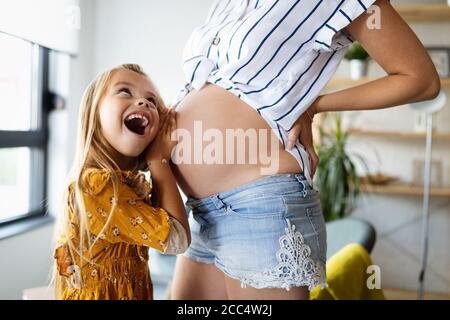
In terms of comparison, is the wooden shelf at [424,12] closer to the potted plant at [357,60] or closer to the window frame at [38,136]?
the potted plant at [357,60]

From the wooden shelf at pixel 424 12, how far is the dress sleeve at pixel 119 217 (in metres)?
2.02

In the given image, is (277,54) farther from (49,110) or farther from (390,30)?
(49,110)

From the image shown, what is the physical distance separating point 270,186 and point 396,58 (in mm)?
269

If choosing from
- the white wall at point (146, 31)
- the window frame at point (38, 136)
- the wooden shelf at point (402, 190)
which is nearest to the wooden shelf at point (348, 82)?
the wooden shelf at point (402, 190)

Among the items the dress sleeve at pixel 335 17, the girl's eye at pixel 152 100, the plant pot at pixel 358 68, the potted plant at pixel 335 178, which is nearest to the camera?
the dress sleeve at pixel 335 17

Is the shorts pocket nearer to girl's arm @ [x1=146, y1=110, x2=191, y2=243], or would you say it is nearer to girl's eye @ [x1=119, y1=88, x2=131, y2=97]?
girl's arm @ [x1=146, y1=110, x2=191, y2=243]

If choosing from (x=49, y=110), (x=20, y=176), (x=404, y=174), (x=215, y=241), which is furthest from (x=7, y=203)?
(x=404, y=174)

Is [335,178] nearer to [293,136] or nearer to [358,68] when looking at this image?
[358,68]

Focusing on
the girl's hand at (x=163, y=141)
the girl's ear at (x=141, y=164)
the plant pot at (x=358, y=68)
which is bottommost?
the girl's ear at (x=141, y=164)

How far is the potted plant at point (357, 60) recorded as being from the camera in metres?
2.41

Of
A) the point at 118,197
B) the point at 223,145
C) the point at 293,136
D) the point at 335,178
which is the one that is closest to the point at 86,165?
the point at 118,197

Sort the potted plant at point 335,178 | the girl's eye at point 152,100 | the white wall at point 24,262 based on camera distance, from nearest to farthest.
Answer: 1. the girl's eye at point 152,100
2. the white wall at point 24,262
3. the potted plant at point 335,178

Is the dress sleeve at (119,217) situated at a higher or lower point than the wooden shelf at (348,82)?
lower

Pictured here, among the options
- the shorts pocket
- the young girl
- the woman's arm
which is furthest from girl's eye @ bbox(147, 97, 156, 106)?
the woman's arm
